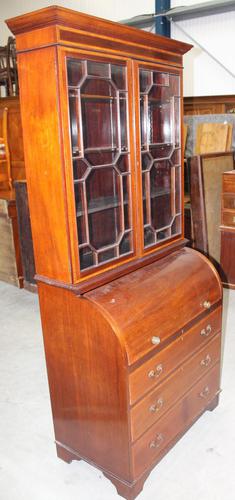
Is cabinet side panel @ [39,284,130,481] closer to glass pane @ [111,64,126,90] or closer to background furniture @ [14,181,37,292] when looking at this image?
glass pane @ [111,64,126,90]

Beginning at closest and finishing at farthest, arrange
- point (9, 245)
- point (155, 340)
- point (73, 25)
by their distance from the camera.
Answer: point (73, 25)
point (155, 340)
point (9, 245)

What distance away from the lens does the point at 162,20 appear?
5.73 meters

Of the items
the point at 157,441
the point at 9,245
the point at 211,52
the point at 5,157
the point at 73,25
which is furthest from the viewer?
the point at 211,52

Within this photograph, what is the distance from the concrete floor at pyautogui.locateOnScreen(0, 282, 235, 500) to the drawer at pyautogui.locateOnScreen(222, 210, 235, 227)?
122 cm

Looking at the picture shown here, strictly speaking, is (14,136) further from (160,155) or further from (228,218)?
(160,155)

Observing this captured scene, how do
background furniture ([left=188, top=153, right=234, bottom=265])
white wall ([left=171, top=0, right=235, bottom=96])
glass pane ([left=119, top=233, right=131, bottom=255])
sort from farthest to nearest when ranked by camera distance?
1. white wall ([left=171, top=0, right=235, bottom=96])
2. background furniture ([left=188, top=153, right=234, bottom=265])
3. glass pane ([left=119, top=233, right=131, bottom=255])

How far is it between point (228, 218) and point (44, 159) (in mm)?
2305

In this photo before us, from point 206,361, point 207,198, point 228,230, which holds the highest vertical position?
point 207,198

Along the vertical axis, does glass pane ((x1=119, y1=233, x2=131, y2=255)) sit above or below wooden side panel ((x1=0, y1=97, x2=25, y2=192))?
below

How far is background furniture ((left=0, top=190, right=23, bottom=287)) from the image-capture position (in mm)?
3574

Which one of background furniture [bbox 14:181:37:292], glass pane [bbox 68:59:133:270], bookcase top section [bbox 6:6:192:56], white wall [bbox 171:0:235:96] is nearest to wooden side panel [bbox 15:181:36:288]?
background furniture [bbox 14:181:37:292]

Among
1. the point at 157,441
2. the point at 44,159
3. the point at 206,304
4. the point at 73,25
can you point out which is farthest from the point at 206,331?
the point at 73,25

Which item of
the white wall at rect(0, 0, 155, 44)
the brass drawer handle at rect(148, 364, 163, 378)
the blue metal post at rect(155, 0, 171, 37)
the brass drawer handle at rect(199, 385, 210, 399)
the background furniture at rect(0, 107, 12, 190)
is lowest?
the brass drawer handle at rect(199, 385, 210, 399)

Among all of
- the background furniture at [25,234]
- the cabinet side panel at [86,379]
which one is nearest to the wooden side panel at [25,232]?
the background furniture at [25,234]
